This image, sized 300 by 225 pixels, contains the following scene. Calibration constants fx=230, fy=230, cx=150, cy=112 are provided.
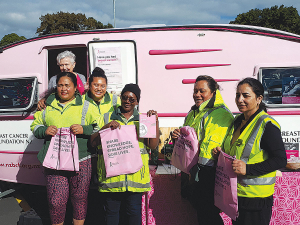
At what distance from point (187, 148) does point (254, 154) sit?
66cm

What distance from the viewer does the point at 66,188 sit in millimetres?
2660

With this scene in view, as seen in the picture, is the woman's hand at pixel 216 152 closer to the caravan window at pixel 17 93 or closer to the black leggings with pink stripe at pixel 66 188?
the black leggings with pink stripe at pixel 66 188

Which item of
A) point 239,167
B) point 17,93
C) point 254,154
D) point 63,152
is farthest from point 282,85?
point 17,93

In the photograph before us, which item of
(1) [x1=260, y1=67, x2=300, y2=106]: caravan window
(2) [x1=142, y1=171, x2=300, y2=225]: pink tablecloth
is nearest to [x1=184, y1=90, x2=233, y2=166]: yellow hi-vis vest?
(2) [x1=142, y1=171, x2=300, y2=225]: pink tablecloth

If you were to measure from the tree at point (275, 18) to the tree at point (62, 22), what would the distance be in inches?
771

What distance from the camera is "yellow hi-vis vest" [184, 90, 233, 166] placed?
2150 millimetres

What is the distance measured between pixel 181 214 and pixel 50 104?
7.26ft

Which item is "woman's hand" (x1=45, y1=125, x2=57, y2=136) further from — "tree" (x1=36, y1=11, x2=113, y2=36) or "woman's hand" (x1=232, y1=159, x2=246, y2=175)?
"tree" (x1=36, y1=11, x2=113, y2=36)

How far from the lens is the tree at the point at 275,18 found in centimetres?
2756

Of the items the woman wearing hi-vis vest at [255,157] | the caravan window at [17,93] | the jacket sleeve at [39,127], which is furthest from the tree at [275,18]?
the jacket sleeve at [39,127]

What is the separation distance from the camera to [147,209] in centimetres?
311

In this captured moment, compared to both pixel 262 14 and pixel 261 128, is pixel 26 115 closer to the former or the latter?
pixel 261 128

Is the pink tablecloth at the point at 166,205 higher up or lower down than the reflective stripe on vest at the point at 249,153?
lower down

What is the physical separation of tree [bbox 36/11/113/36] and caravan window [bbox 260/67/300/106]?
23.7m
